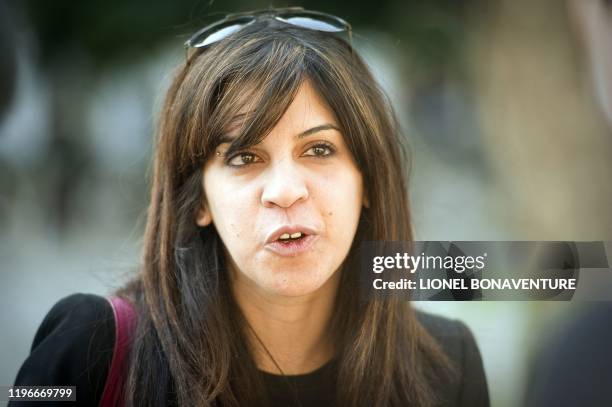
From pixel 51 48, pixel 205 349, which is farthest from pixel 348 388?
pixel 51 48

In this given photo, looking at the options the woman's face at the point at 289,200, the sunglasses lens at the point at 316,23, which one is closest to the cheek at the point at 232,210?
the woman's face at the point at 289,200

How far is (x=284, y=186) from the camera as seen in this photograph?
134cm

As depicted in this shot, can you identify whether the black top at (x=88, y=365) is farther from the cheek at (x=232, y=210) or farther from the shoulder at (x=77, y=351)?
the cheek at (x=232, y=210)

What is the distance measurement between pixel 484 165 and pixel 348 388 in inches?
29.4

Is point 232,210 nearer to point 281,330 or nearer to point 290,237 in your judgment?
point 290,237

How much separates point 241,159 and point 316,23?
397mm

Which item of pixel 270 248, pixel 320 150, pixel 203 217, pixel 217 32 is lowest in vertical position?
pixel 270 248

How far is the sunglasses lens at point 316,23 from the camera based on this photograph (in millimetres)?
1535

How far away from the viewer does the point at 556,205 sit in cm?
172

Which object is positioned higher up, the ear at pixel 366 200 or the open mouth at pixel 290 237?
the ear at pixel 366 200

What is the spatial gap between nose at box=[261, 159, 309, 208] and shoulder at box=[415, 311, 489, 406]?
22.1 inches

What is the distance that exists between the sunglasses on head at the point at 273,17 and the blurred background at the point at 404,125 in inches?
5.7

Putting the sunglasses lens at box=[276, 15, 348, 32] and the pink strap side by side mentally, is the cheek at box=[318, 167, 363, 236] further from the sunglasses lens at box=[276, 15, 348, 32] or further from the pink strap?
the pink strap

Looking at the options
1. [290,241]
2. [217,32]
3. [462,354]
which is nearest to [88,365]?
[290,241]
